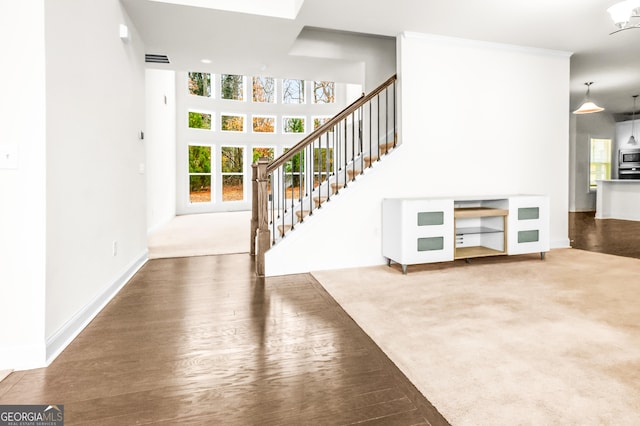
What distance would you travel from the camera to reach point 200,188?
10750 mm

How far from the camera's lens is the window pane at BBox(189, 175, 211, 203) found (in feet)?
34.8

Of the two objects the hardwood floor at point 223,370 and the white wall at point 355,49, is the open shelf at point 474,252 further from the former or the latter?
the white wall at point 355,49

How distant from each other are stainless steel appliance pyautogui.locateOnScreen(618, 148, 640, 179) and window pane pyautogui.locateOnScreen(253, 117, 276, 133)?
10.9 meters

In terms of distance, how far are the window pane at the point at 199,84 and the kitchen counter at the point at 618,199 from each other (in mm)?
11129

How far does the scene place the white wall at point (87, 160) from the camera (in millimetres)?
2066

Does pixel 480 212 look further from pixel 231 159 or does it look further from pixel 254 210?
pixel 231 159

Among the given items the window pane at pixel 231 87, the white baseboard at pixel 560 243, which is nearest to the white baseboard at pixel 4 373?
the white baseboard at pixel 560 243

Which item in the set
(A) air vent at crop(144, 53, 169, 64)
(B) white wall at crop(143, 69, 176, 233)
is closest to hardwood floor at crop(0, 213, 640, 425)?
(A) air vent at crop(144, 53, 169, 64)

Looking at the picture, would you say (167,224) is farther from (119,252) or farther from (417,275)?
(417,275)

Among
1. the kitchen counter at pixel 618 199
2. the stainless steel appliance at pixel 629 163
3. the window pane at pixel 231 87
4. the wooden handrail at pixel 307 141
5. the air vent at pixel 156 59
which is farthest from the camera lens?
the window pane at pixel 231 87

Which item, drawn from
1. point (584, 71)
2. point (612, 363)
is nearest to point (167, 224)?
point (612, 363)

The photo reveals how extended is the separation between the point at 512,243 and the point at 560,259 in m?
0.82

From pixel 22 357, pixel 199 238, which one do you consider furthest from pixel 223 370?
pixel 199 238

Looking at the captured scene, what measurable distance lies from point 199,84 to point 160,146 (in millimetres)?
3736
